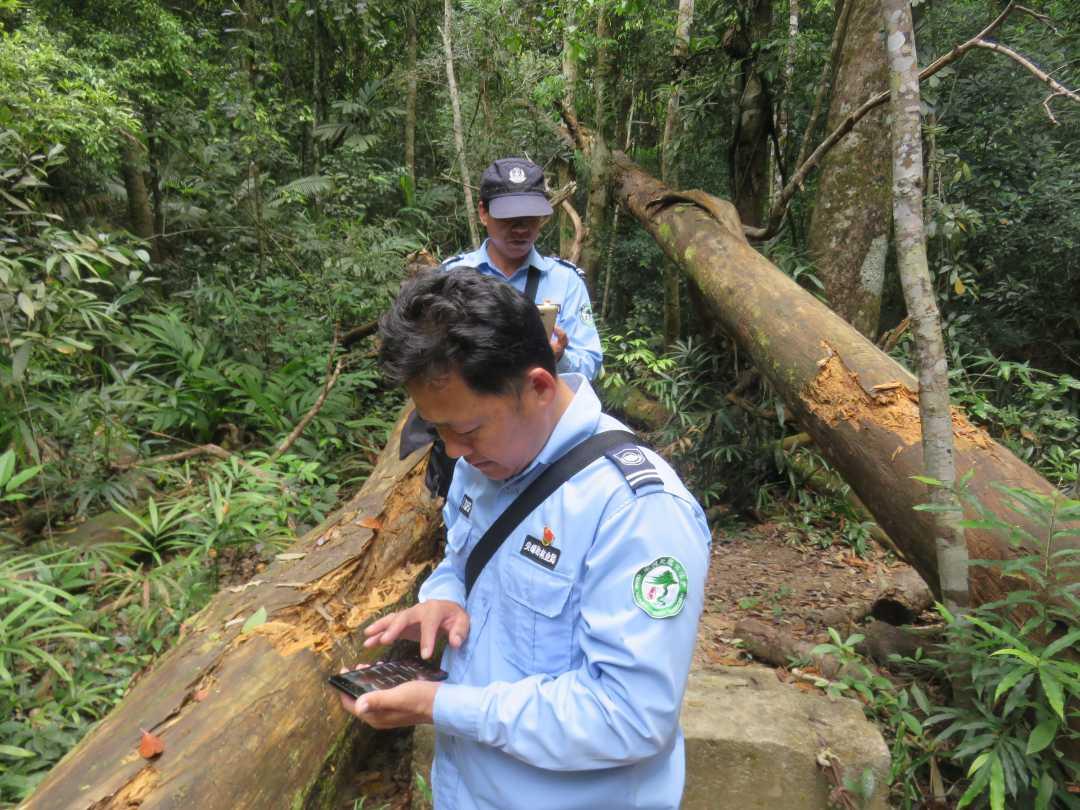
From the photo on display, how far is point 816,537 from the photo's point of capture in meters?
4.73

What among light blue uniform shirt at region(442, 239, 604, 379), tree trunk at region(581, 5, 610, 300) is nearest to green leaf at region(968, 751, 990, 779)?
light blue uniform shirt at region(442, 239, 604, 379)

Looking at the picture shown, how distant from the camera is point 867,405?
2.86 m

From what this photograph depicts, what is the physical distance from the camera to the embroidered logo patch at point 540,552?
1115 millimetres

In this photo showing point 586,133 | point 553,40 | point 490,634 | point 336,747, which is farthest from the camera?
point 553,40

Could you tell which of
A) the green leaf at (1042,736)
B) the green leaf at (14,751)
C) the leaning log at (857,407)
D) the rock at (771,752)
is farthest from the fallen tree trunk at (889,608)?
the green leaf at (14,751)

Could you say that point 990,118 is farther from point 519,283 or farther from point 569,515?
point 569,515

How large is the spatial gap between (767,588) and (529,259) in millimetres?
2652

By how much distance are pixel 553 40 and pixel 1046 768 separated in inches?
369

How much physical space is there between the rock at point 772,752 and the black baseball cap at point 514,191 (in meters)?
2.28

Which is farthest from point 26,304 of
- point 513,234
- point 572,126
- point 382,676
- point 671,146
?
point 572,126

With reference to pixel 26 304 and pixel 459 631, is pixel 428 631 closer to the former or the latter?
pixel 459 631

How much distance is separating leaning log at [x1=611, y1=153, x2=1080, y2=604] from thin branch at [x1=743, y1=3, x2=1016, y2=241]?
400 millimetres

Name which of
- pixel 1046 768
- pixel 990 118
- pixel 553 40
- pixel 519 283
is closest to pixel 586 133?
pixel 553 40

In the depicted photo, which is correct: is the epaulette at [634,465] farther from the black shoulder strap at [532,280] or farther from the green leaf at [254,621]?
the black shoulder strap at [532,280]
